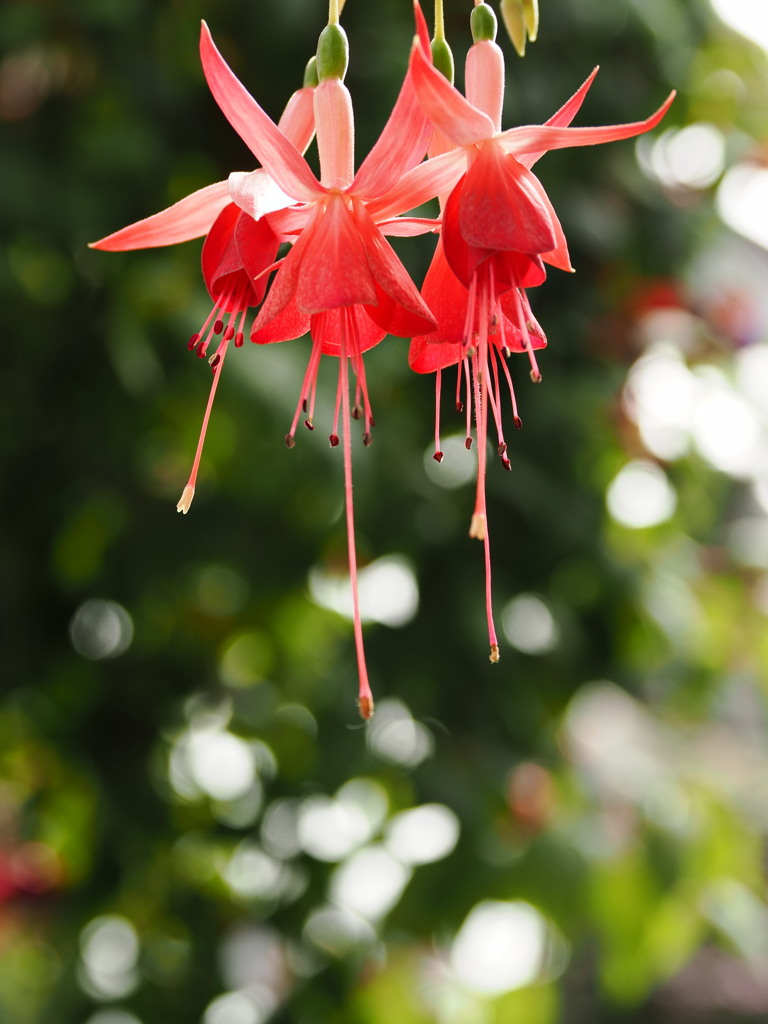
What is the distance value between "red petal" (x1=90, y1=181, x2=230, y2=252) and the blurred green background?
53 centimetres

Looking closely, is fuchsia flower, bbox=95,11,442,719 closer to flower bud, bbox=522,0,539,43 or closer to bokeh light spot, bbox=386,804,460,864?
flower bud, bbox=522,0,539,43

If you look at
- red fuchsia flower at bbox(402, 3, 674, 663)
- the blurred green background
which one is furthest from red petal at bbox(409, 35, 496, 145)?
the blurred green background

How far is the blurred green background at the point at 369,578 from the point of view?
966 millimetres

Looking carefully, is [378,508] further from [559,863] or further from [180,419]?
→ [559,863]

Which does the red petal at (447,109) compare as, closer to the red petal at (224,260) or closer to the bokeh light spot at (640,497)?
the red petal at (224,260)

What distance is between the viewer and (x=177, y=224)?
32 centimetres

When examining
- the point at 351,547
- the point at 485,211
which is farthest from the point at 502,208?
the point at 351,547

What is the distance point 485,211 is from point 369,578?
0.84 m

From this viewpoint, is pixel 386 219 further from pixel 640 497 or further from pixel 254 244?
pixel 640 497

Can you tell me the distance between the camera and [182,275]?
897mm

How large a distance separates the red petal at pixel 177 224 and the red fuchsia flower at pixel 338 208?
0.02 metres


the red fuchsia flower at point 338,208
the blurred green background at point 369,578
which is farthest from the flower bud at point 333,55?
the blurred green background at point 369,578

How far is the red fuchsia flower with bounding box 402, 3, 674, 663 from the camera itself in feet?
0.94

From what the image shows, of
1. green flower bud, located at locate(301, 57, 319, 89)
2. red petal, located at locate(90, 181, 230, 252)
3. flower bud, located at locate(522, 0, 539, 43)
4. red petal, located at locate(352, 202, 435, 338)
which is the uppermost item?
flower bud, located at locate(522, 0, 539, 43)
